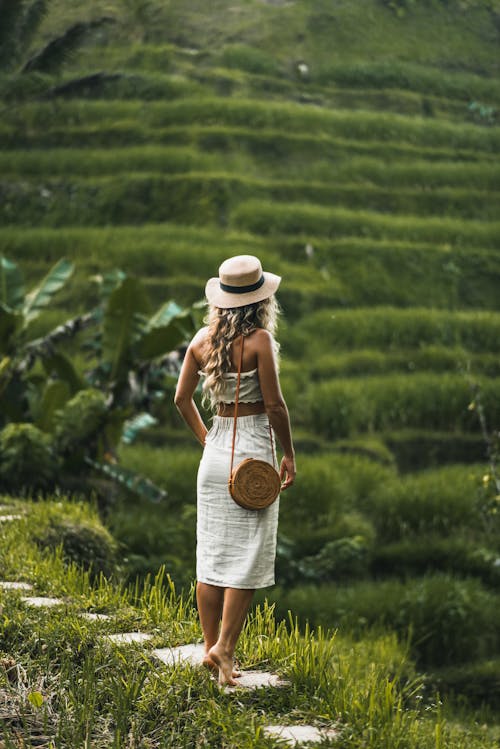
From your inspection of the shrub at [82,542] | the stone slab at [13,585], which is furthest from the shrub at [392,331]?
the stone slab at [13,585]

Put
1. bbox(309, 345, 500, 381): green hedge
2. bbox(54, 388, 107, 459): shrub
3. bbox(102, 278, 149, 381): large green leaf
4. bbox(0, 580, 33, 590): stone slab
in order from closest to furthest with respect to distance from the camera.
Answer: bbox(0, 580, 33, 590): stone slab
bbox(54, 388, 107, 459): shrub
bbox(102, 278, 149, 381): large green leaf
bbox(309, 345, 500, 381): green hedge

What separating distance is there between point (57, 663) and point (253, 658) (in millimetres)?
713

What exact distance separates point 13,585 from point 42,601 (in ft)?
1.00

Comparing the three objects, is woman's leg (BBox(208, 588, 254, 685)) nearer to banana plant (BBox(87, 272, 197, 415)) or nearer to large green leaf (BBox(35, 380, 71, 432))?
banana plant (BBox(87, 272, 197, 415))

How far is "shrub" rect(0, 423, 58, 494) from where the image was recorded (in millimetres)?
7297

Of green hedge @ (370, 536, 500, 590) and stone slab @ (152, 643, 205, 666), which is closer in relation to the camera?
stone slab @ (152, 643, 205, 666)

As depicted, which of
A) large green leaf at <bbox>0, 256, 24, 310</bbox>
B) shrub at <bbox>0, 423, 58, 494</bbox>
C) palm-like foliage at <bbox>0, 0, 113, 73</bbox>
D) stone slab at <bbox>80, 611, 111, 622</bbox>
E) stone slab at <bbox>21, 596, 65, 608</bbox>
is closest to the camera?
stone slab at <bbox>80, 611, 111, 622</bbox>

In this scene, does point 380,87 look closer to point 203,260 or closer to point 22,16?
point 203,260

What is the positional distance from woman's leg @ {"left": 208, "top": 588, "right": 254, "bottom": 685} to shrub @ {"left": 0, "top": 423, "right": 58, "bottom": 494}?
13.1 feet

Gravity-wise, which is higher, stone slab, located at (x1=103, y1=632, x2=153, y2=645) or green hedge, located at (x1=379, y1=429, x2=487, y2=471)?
stone slab, located at (x1=103, y1=632, x2=153, y2=645)

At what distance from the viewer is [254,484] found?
3.45 meters

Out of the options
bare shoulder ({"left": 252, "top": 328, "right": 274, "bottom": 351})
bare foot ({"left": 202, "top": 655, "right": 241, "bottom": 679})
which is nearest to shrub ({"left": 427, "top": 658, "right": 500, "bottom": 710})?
bare foot ({"left": 202, "top": 655, "right": 241, "bottom": 679})

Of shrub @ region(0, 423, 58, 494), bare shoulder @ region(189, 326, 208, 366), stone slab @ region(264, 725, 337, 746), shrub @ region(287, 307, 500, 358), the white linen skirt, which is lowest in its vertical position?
shrub @ region(287, 307, 500, 358)

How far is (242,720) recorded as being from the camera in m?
3.10
